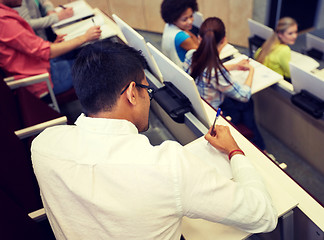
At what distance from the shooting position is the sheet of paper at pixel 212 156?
1.13 meters

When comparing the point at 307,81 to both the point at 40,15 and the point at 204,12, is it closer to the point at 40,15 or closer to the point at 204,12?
the point at 40,15

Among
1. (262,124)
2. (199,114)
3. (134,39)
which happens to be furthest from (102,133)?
(262,124)

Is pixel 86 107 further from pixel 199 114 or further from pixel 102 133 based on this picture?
pixel 199 114

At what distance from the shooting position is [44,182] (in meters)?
0.85

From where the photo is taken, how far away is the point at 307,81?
65.7 inches

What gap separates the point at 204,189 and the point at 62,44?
1.79 meters

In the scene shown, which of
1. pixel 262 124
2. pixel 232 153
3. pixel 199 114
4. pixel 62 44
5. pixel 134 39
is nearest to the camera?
pixel 232 153

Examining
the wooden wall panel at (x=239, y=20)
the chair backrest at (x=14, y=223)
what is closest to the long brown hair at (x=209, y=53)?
the chair backrest at (x=14, y=223)

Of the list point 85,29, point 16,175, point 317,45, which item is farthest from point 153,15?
point 16,175

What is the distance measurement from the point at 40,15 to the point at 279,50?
2.12 meters

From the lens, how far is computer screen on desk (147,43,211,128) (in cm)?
129

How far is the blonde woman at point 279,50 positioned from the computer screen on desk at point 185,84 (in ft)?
4.20

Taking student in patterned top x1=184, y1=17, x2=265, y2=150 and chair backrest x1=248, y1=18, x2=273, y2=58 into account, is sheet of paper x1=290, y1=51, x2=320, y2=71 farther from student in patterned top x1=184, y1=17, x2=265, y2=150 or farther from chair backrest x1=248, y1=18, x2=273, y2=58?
student in patterned top x1=184, y1=17, x2=265, y2=150

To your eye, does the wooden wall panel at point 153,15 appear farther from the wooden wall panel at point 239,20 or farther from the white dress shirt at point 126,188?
the white dress shirt at point 126,188
